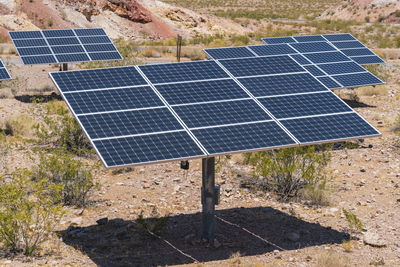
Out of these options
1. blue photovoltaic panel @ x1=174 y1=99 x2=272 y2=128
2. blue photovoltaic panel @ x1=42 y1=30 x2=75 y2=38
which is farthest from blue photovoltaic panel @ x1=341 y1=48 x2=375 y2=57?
blue photovoltaic panel @ x1=174 y1=99 x2=272 y2=128

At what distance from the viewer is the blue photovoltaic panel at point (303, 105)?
1511 centimetres

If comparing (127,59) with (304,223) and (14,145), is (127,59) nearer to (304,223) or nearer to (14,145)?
(14,145)

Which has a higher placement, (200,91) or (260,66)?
(260,66)

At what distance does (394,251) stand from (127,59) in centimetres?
2432

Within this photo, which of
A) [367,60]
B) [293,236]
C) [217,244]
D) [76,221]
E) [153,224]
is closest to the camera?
[217,244]

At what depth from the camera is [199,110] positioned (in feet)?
47.8

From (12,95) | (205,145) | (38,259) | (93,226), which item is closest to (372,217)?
(205,145)

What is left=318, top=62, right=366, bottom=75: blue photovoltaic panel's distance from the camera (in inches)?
1072

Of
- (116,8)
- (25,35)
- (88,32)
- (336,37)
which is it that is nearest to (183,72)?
(25,35)

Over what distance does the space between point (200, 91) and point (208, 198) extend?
2.64m

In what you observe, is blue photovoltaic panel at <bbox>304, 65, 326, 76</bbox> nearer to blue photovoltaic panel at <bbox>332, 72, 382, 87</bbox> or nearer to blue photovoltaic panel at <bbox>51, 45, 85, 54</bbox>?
blue photovoltaic panel at <bbox>332, 72, 382, 87</bbox>

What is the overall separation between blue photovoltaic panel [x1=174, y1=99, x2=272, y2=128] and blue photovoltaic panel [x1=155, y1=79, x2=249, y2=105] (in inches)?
10.5

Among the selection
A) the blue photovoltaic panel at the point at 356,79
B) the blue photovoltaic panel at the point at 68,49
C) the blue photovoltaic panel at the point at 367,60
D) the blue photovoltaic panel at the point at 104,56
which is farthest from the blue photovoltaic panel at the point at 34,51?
the blue photovoltaic panel at the point at 367,60

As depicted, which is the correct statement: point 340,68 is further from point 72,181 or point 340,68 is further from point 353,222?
point 72,181
